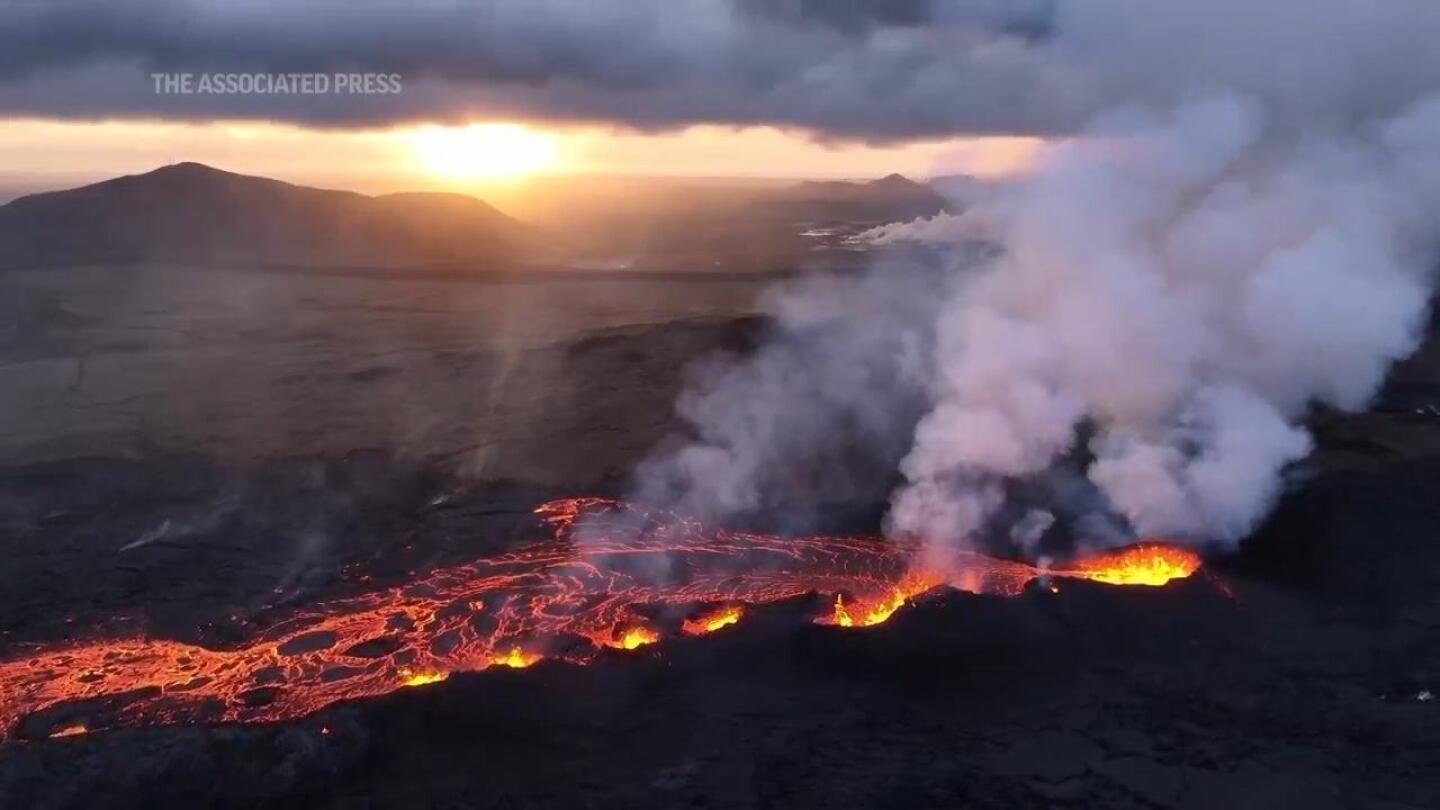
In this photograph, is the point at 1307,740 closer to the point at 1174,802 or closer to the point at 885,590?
the point at 1174,802

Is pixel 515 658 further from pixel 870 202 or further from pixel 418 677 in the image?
pixel 870 202

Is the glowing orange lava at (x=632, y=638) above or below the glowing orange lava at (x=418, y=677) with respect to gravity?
above

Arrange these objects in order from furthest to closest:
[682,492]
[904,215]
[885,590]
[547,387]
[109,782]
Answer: [904,215] < [547,387] < [682,492] < [885,590] < [109,782]

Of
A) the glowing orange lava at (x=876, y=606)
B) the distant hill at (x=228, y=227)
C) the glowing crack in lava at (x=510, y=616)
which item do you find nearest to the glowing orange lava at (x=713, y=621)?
the glowing crack in lava at (x=510, y=616)

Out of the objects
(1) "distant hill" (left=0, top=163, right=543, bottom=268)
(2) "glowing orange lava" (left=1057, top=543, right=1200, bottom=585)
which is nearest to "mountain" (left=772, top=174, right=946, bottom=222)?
(1) "distant hill" (left=0, top=163, right=543, bottom=268)

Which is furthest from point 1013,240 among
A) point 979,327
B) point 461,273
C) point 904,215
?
point 904,215

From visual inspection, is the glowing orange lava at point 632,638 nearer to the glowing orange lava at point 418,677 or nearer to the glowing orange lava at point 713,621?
the glowing orange lava at point 713,621
